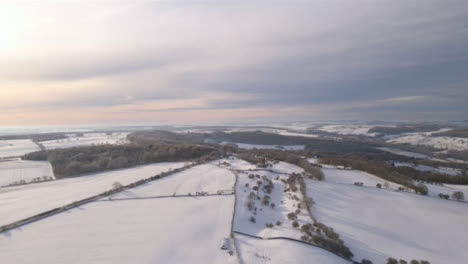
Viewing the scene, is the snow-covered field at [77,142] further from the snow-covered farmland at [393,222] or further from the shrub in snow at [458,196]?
the shrub in snow at [458,196]

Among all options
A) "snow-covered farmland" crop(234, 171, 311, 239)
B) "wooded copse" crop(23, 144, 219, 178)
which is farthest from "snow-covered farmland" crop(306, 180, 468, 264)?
"wooded copse" crop(23, 144, 219, 178)

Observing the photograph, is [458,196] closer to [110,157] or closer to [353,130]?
[110,157]

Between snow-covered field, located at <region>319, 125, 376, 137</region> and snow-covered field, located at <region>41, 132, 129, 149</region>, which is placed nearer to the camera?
snow-covered field, located at <region>41, 132, 129, 149</region>

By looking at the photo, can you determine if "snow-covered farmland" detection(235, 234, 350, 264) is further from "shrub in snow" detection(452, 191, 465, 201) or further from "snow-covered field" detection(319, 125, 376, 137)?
"snow-covered field" detection(319, 125, 376, 137)

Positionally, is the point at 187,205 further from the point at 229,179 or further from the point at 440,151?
the point at 440,151

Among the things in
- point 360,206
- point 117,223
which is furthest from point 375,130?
point 117,223

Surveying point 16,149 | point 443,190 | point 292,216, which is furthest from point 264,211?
point 16,149
